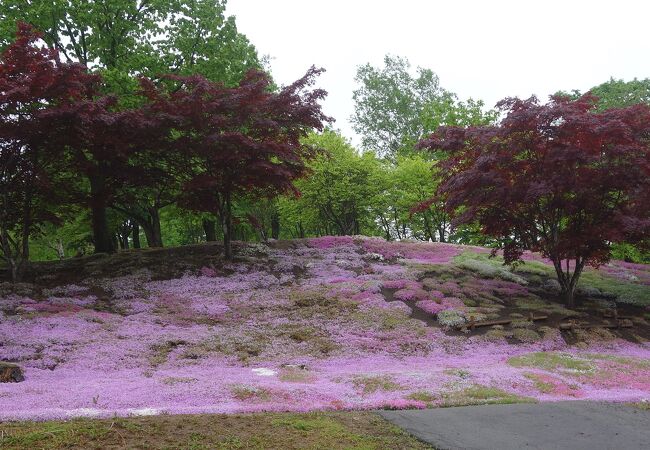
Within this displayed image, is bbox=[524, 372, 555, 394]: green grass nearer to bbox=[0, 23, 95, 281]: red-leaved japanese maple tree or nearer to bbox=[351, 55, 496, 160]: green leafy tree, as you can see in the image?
bbox=[0, 23, 95, 281]: red-leaved japanese maple tree

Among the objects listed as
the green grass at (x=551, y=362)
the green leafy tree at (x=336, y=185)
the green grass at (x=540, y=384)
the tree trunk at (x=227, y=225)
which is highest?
the green leafy tree at (x=336, y=185)

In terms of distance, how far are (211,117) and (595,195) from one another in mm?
12971

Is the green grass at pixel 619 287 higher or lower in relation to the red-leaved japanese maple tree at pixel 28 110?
lower

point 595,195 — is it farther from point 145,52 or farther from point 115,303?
point 145,52

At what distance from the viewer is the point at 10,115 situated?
15281 mm

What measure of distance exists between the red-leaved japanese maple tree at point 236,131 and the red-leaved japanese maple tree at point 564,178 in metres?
6.32

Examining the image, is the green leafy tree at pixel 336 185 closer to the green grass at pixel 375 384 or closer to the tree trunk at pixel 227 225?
the tree trunk at pixel 227 225

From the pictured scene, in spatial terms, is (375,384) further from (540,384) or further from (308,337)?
(308,337)

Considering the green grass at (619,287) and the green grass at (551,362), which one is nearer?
the green grass at (551,362)

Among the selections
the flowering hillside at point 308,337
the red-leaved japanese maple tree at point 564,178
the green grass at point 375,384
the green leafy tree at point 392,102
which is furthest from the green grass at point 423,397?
the green leafy tree at point 392,102

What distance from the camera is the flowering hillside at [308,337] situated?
320 inches

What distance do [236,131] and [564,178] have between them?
36.6 ft

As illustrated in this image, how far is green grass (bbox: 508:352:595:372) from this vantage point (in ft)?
36.2

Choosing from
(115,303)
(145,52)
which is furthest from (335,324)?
(145,52)
